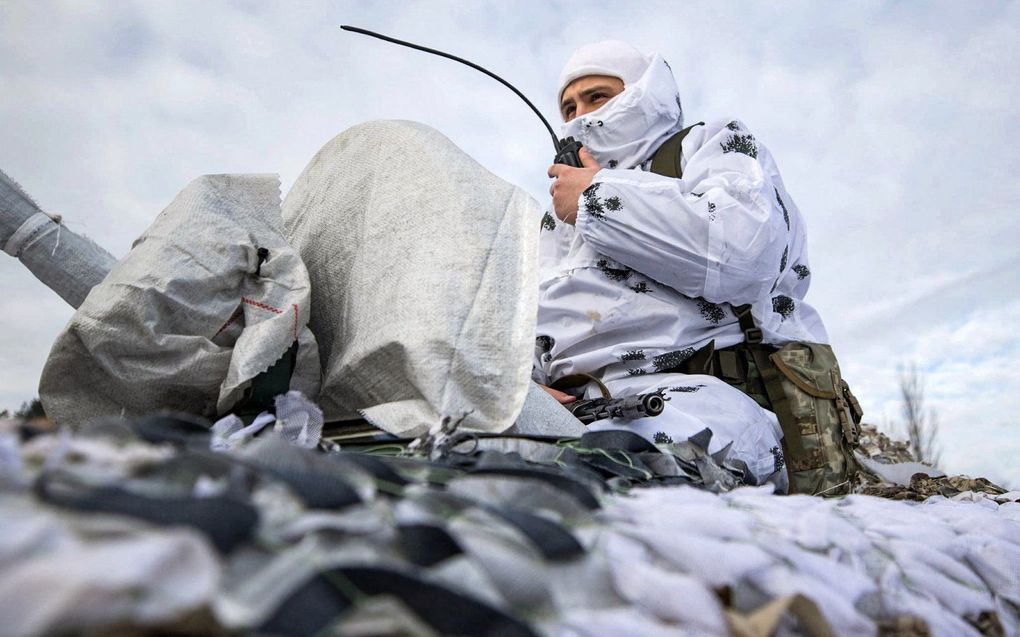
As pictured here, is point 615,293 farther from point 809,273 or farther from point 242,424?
point 242,424

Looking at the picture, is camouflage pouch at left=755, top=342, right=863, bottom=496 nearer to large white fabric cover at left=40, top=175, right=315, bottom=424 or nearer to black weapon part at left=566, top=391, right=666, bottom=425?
black weapon part at left=566, top=391, right=666, bottom=425

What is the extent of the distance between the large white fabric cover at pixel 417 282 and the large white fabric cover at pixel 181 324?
4.9 inches

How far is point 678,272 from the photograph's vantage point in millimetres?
2053

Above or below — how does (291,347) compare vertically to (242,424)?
above

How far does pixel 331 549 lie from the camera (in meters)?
0.53

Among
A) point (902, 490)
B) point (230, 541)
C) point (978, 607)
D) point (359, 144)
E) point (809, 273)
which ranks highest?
point (809, 273)

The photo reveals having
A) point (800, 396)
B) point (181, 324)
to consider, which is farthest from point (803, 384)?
point (181, 324)

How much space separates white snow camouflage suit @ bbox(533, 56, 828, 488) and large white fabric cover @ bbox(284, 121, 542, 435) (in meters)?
0.56

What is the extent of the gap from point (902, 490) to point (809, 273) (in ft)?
2.78

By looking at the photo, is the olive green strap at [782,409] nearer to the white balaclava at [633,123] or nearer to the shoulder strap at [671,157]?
the shoulder strap at [671,157]

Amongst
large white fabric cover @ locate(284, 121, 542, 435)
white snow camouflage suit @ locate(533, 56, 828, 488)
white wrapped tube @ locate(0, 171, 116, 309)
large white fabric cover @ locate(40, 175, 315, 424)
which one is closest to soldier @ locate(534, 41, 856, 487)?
white snow camouflage suit @ locate(533, 56, 828, 488)

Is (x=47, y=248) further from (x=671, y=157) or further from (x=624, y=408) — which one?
(x=671, y=157)

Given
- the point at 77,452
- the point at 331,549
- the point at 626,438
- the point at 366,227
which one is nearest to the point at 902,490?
the point at 626,438

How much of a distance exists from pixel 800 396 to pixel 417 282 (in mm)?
1169
